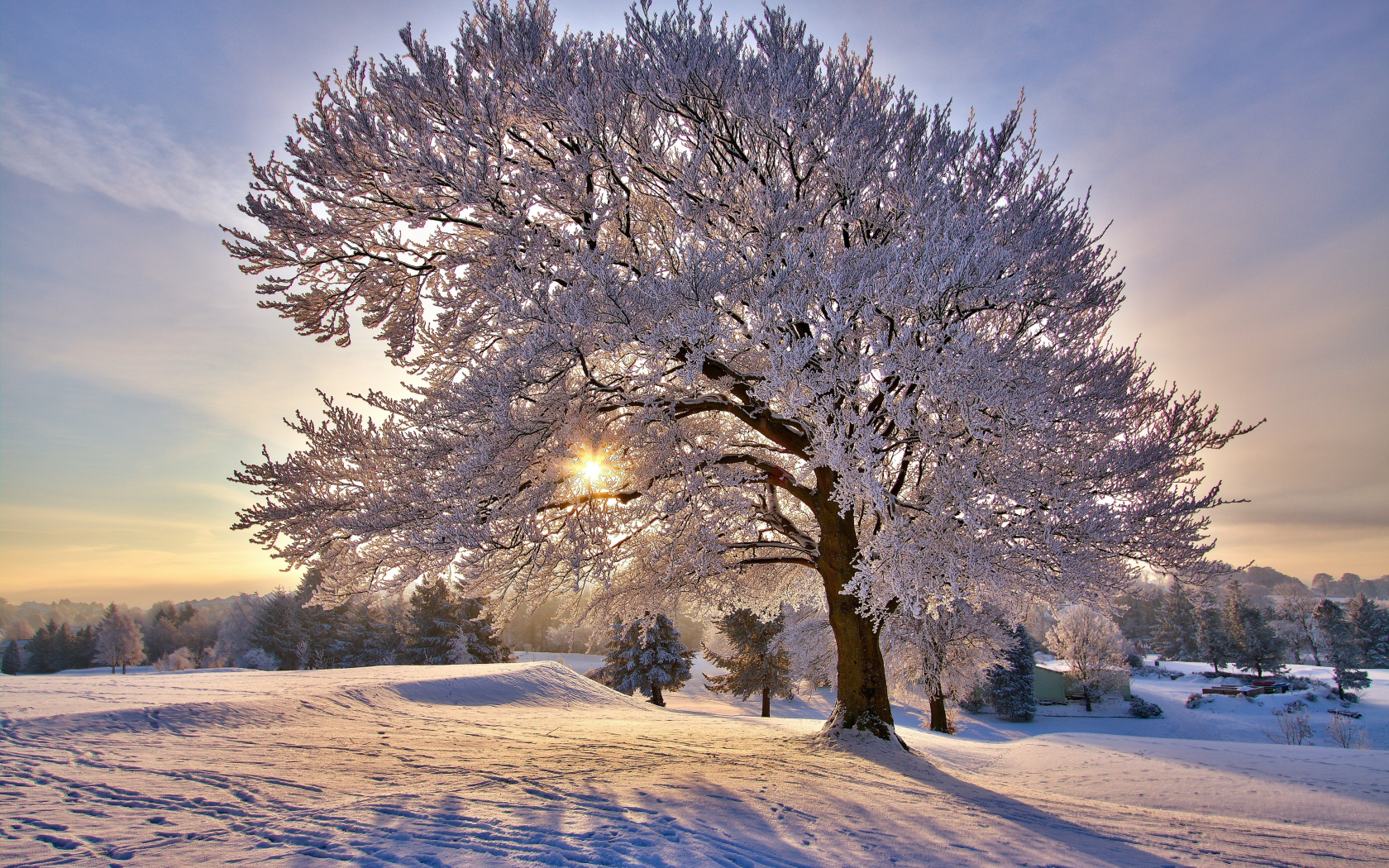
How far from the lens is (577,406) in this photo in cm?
852

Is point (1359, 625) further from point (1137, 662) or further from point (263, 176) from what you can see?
point (263, 176)

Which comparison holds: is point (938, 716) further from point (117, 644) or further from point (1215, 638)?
point (117, 644)

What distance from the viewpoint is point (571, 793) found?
244 inches

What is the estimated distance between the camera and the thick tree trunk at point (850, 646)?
10297 millimetres

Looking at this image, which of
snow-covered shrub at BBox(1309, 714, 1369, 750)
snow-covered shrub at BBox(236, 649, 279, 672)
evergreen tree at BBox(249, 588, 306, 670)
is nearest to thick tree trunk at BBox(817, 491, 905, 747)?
snow-covered shrub at BBox(1309, 714, 1369, 750)

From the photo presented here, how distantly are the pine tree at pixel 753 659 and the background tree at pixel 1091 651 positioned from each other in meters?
21.8

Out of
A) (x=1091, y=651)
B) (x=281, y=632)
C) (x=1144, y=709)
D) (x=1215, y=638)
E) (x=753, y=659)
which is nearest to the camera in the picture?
(x=753, y=659)

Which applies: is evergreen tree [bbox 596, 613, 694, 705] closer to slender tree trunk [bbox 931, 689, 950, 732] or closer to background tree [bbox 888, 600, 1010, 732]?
slender tree trunk [bbox 931, 689, 950, 732]

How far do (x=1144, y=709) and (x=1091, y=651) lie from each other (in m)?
4.21

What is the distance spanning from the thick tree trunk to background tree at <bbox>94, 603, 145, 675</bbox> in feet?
246

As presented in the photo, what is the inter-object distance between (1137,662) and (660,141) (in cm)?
7155

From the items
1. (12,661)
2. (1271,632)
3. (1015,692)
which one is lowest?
(12,661)

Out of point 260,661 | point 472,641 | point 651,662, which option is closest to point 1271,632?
point 651,662

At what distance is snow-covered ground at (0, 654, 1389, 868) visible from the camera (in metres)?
4.60
